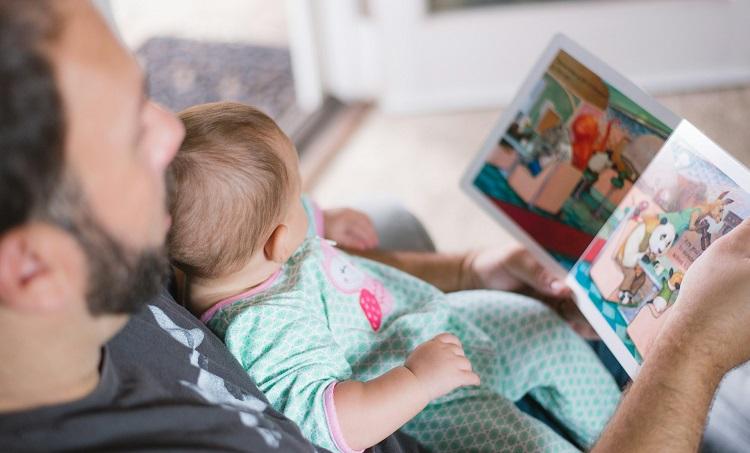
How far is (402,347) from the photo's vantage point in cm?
109

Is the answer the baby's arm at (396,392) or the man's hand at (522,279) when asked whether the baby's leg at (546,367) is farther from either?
the baby's arm at (396,392)

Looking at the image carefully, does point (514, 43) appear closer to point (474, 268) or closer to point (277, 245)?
point (474, 268)

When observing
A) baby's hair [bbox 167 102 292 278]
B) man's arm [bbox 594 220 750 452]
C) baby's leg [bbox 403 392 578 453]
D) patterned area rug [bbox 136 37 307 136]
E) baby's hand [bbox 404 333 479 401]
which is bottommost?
patterned area rug [bbox 136 37 307 136]

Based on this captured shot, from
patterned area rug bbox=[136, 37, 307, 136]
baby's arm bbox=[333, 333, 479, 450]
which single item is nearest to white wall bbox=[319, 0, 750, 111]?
patterned area rug bbox=[136, 37, 307, 136]

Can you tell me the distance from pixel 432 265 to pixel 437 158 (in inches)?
50.3

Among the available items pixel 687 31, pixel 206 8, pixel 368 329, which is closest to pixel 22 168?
pixel 368 329

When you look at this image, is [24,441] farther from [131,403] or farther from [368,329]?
[368,329]

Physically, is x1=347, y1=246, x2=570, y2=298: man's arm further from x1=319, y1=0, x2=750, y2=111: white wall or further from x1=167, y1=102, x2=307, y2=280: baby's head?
x1=319, y1=0, x2=750, y2=111: white wall

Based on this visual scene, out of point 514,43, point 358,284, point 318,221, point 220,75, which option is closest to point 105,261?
point 358,284

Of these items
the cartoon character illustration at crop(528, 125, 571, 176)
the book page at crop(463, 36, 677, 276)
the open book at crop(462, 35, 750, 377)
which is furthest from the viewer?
the cartoon character illustration at crop(528, 125, 571, 176)

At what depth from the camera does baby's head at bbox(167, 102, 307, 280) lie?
91cm

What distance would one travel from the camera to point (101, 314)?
672 mm

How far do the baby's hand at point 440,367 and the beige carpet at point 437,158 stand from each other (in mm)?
1226

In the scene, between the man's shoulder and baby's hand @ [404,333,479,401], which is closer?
the man's shoulder
